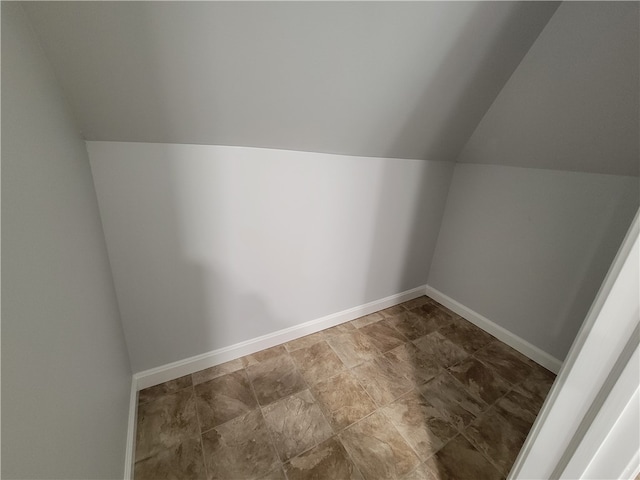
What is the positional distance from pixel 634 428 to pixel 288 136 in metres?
1.42

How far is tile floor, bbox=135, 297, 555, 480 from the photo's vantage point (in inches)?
44.2

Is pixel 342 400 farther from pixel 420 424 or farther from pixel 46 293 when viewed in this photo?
pixel 46 293

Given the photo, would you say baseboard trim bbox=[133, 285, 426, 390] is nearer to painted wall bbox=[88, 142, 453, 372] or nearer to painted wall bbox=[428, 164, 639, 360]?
painted wall bbox=[88, 142, 453, 372]

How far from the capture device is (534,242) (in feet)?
5.69

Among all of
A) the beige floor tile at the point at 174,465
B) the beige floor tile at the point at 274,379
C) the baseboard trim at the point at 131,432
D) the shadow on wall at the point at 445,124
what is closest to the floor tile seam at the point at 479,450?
the beige floor tile at the point at 274,379

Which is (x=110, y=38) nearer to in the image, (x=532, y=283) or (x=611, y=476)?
(x=611, y=476)

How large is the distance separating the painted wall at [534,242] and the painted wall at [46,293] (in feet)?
7.86

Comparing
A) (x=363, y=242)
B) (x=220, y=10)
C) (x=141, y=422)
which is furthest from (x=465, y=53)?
(x=141, y=422)

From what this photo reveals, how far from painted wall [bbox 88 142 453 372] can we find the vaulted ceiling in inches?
5.4

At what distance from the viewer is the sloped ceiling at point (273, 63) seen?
722mm

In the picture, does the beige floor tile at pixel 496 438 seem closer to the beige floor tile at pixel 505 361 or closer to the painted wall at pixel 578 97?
the beige floor tile at pixel 505 361

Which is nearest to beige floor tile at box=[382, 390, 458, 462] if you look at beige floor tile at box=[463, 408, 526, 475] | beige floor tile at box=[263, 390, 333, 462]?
beige floor tile at box=[463, 408, 526, 475]

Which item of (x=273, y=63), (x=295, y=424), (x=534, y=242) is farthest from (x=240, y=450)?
(x=534, y=242)

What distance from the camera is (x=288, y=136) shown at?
1.26 meters
